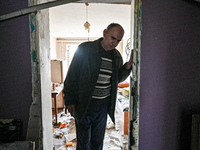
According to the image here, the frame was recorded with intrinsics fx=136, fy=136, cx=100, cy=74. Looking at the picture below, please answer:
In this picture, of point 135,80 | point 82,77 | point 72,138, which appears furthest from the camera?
point 72,138

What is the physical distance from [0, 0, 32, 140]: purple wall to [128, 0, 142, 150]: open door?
80 cm

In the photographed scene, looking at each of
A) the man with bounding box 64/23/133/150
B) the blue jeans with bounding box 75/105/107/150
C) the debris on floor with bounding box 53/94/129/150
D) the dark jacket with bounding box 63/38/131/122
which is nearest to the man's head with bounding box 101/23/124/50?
the man with bounding box 64/23/133/150

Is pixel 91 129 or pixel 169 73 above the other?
pixel 169 73

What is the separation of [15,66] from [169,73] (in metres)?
1.22

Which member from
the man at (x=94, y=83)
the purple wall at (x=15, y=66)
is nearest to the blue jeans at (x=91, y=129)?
the man at (x=94, y=83)

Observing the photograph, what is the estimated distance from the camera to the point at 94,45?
51.6 inches

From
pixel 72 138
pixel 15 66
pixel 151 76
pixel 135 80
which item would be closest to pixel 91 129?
pixel 135 80

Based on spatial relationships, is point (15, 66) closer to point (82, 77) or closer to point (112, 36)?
point (82, 77)

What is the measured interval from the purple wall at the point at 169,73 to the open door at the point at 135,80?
4cm

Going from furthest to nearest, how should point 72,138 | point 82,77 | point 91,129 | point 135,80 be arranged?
point 72,138 < point 91,129 < point 82,77 < point 135,80

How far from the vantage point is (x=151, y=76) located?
1143 millimetres

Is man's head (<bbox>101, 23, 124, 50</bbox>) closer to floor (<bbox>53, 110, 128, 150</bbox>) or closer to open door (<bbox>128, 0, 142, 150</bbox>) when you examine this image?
open door (<bbox>128, 0, 142, 150</bbox>)

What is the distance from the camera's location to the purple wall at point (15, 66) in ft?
3.16

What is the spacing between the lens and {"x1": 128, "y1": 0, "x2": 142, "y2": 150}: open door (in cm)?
107
